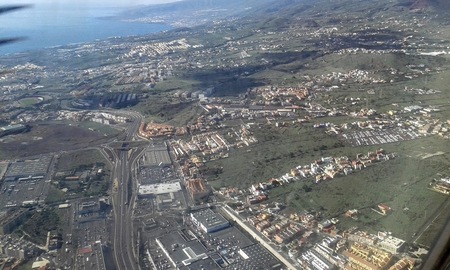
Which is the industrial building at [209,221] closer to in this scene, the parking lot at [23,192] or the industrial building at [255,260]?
the industrial building at [255,260]

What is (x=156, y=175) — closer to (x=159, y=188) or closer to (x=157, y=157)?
(x=159, y=188)

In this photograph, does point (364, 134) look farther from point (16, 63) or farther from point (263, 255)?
point (16, 63)

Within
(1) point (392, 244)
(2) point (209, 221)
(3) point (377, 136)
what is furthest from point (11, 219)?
(3) point (377, 136)

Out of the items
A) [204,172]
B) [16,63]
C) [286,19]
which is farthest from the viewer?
[286,19]

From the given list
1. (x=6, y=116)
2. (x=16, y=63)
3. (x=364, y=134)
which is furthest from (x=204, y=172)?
(x=16, y=63)

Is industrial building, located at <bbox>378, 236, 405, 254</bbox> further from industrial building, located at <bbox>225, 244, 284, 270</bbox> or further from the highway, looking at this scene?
the highway

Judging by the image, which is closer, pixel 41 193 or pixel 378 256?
pixel 378 256
